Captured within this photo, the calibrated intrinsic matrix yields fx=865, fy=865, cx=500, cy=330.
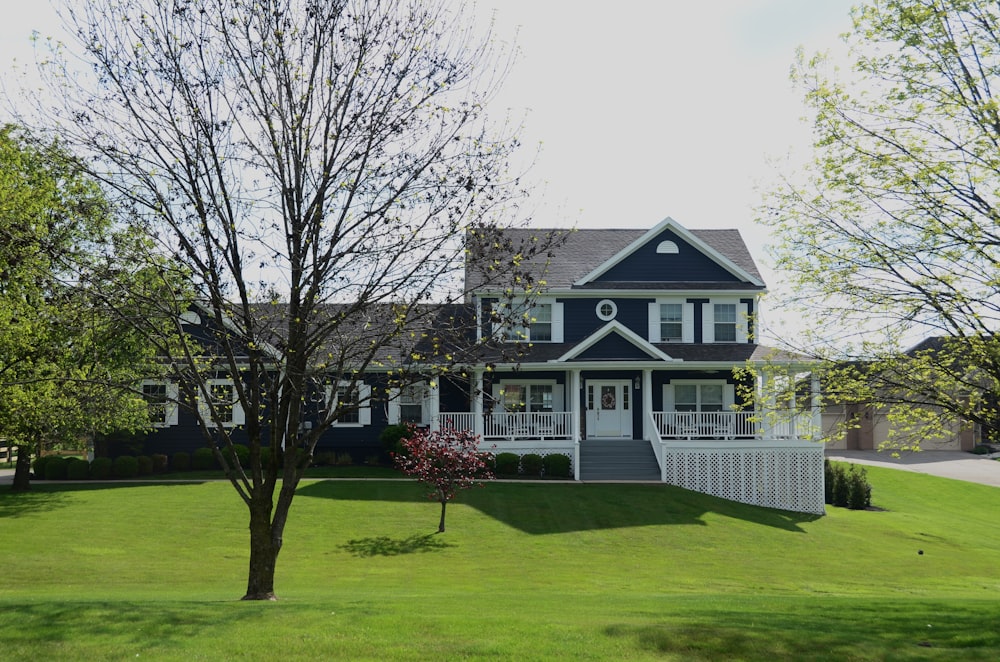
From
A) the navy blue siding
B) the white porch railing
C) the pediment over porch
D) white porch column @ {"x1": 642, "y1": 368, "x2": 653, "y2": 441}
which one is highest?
the navy blue siding

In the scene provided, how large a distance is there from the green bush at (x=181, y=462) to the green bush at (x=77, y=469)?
2735 mm

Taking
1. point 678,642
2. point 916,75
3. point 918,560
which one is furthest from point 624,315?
point 678,642

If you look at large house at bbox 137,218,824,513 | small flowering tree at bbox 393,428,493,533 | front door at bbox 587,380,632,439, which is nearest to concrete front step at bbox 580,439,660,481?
large house at bbox 137,218,824,513

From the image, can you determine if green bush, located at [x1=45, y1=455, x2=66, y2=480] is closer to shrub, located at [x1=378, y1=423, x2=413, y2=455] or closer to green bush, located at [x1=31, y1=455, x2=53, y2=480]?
green bush, located at [x1=31, y1=455, x2=53, y2=480]

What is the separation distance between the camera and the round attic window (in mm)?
30828

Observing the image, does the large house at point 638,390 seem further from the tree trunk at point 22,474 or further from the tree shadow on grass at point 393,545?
the tree shadow on grass at point 393,545

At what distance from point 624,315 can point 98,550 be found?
62.3 ft

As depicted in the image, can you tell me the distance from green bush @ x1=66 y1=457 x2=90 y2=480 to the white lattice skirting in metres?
18.7

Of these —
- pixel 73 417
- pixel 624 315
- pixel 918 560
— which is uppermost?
pixel 624 315

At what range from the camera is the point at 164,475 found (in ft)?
94.3

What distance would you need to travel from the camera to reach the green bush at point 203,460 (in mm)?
29453

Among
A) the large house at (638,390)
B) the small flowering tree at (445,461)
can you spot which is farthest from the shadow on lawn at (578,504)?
the small flowering tree at (445,461)

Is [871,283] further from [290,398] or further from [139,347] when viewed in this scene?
[139,347]

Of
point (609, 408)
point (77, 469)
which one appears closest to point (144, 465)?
point (77, 469)
